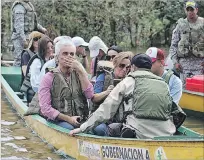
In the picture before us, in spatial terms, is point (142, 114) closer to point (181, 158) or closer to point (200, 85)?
point (181, 158)

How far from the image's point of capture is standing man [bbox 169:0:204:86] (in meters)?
10.7

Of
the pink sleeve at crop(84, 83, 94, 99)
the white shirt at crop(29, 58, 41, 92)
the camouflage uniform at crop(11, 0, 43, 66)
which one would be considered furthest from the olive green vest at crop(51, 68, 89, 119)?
the camouflage uniform at crop(11, 0, 43, 66)

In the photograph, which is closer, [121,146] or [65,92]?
[121,146]

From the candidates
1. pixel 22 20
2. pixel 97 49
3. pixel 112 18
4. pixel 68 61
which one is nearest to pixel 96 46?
pixel 97 49

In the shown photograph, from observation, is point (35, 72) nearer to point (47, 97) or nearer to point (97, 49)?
point (97, 49)

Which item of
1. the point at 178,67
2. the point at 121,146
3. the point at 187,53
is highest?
the point at 187,53

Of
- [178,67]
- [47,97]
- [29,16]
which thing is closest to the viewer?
[47,97]

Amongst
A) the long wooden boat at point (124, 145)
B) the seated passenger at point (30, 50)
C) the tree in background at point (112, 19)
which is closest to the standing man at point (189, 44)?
the seated passenger at point (30, 50)

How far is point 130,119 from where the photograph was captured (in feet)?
19.3

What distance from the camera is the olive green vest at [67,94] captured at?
6988 mm

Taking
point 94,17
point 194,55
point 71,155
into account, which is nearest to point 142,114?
point 71,155

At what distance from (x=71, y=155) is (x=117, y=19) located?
16806mm

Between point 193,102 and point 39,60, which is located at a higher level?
point 39,60

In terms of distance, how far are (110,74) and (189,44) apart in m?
4.11
